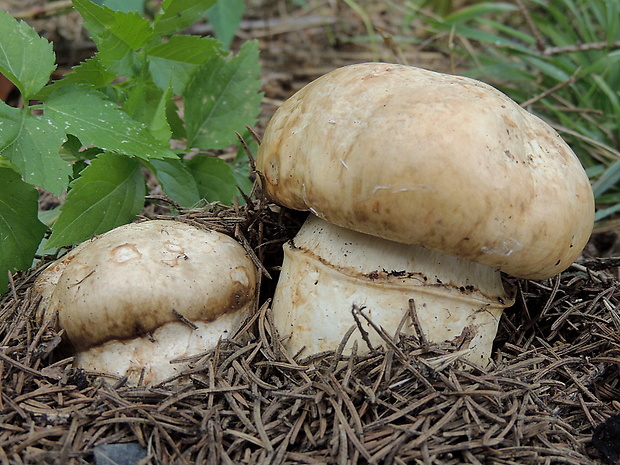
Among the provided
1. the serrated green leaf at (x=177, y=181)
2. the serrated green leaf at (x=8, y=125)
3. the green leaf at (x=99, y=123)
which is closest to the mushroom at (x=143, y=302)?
the green leaf at (x=99, y=123)

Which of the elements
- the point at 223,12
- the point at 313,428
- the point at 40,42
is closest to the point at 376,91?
the point at 313,428

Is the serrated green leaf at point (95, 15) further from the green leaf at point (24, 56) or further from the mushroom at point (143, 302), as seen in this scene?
the mushroom at point (143, 302)

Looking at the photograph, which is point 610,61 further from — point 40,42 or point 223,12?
point 40,42

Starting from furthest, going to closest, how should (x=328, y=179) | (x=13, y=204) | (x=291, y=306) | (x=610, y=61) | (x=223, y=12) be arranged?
(x=610, y=61), (x=223, y=12), (x=13, y=204), (x=291, y=306), (x=328, y=179)

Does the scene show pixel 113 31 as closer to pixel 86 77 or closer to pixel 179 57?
pixel 86 77

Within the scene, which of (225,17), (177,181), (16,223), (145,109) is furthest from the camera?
(225,17)

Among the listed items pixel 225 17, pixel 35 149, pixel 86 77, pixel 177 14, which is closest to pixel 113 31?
pixel 86 77
